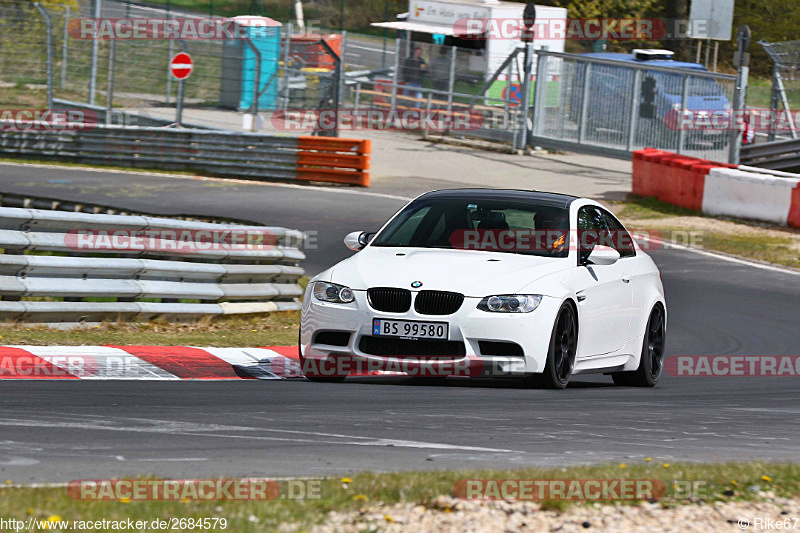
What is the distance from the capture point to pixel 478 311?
8000 millimetres

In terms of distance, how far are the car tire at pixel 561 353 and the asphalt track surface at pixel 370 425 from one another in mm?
110

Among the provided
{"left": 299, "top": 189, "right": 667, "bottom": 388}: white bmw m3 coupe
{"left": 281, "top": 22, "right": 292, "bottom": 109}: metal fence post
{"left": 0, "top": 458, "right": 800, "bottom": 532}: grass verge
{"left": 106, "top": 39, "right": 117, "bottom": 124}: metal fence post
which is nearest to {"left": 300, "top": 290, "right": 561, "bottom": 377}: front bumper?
{"left": 299, "top": 189, "right": 667, "bottom": 388}: white bmw m3 coupe

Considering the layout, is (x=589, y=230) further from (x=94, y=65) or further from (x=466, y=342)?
(x=94, y=65)

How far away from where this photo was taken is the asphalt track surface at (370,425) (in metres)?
5.63

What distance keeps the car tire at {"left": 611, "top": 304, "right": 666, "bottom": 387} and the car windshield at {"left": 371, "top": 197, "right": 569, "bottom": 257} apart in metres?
1.35

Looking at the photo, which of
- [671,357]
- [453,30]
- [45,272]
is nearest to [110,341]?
[45,272]

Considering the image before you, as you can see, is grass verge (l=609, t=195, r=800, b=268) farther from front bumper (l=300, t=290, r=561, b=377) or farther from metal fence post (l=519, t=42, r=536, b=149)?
front bumper (l=300, t=290, r=561, b=377)

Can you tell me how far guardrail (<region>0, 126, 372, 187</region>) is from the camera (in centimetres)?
2450

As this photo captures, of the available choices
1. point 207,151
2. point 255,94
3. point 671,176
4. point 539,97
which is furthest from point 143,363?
point 539,97

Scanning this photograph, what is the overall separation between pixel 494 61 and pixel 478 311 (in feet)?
83.0

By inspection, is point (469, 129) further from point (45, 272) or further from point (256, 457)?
point (256, 457)

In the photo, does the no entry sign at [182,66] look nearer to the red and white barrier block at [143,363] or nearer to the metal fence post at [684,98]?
the metal fence post at [684,98]

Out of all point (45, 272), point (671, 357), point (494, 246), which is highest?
point (494, 246)

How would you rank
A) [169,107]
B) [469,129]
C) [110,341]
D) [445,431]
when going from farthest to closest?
[469,129] < [169,107] < [110,341] < [445,431]
